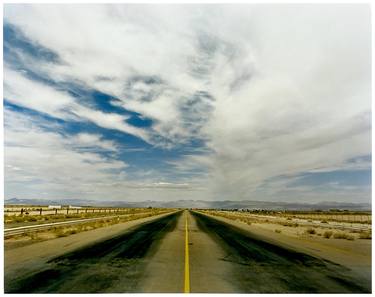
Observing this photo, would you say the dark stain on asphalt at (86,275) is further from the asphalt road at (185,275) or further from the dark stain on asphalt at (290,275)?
the dark stain on asphalt at (290,275)

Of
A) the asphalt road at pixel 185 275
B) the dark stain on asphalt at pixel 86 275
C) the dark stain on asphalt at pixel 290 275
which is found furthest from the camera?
the dark stain on asphalt at pixel 290 275

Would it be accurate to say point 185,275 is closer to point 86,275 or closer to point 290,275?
point 86,275

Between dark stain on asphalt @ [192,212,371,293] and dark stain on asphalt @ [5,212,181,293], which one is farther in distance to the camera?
dark stain on asphalt @ [192,212,371,293]

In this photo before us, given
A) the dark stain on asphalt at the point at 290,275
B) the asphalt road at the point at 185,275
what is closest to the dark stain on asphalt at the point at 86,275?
the asphalt road at the point at 185,275

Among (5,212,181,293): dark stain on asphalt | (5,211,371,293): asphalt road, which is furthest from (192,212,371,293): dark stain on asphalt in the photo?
(5,212,181,293): dark stain on asphalt

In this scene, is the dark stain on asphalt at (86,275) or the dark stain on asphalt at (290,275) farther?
the dark stain on asphalt at (290,275)

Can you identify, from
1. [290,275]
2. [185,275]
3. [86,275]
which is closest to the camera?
[86,275]

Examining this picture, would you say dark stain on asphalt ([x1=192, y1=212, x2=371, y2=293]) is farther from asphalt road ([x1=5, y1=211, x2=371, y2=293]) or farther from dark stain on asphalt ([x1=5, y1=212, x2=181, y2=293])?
dark stain on asphalt ([x1=5, y1=212, x2=181, y2=293])

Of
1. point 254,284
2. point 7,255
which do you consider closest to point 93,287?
point 254,284

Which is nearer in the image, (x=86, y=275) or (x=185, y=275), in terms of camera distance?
(x=86, y=275)

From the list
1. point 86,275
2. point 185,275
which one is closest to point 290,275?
point 185,275

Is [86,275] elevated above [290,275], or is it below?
above

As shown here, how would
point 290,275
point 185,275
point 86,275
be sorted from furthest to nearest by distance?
point 290,275
point 185,275
point 86,275
